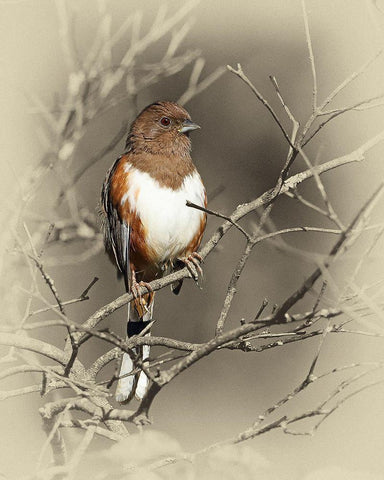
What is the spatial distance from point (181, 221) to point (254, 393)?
406 centimetres

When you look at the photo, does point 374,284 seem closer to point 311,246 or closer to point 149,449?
point 149,449

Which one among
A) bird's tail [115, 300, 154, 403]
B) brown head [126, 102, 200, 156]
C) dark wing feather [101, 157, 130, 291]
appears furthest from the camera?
brown head [126, 102, 200, 156]

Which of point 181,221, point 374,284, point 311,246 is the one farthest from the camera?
point 311,246

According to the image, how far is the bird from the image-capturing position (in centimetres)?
328

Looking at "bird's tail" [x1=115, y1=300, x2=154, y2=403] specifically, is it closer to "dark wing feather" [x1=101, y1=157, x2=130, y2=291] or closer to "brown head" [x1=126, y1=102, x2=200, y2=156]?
"dark wing feather" [x1=101, y1=157, x2=130, y2=291]

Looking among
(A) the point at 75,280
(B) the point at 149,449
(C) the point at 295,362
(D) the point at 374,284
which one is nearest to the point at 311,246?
(C) the point at 295,362

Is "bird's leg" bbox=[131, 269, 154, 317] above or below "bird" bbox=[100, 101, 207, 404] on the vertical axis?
below

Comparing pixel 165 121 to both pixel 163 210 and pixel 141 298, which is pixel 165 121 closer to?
pixel 163 210

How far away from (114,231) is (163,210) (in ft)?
0.95

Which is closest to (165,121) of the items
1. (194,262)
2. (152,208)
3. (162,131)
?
(162,131)

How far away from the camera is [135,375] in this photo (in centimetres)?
262

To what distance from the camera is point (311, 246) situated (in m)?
7.40

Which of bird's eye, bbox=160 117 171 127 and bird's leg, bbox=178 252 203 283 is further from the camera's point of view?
bird's eye, bbox=160 117 171 127

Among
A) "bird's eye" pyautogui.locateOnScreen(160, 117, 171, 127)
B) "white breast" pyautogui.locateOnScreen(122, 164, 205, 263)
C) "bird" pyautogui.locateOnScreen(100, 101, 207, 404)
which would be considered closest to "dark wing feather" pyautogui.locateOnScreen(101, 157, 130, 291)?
"bird" pyautogui.locateOnScreen(100, 101, 207, 404)
